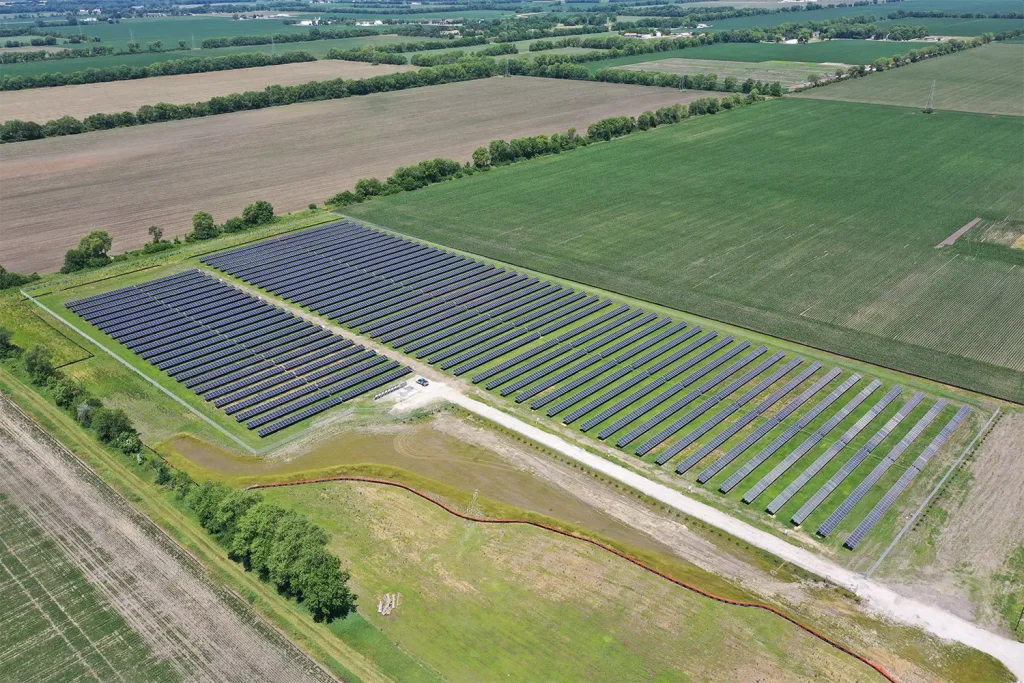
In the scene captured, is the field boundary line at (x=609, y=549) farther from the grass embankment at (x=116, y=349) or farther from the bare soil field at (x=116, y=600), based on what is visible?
the bare soil field at (x=116, y=600)

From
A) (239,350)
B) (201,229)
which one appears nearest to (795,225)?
(239,350)

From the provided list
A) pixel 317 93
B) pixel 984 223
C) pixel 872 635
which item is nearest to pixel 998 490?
pixel 872 635

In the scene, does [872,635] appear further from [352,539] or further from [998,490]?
[352,539]

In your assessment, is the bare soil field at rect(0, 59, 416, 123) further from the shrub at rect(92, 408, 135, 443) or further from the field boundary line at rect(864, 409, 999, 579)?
the field boundary line at rect(864, 409, 999, 579)

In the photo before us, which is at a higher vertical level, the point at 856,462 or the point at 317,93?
the point at 317,93

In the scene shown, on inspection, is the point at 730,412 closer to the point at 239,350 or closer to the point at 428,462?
the point at 428,462
